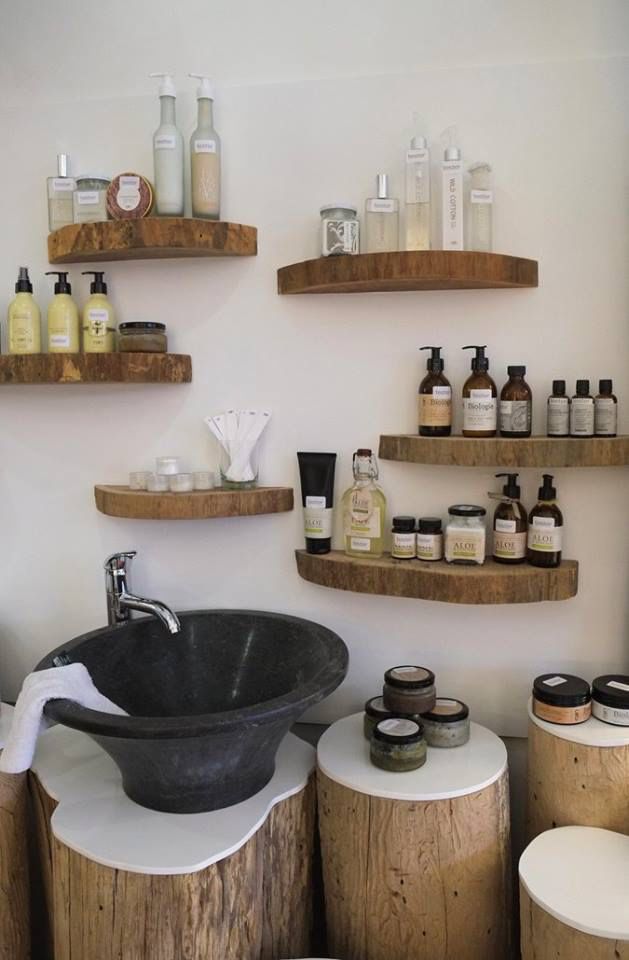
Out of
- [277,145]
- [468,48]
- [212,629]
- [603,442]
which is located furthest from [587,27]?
[212,629]

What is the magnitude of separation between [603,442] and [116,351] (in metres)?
0.99

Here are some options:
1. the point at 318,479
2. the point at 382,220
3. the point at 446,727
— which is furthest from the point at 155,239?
the point at 446,727

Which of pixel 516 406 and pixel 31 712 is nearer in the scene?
pixel 31 712

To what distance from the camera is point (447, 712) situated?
1447 mm

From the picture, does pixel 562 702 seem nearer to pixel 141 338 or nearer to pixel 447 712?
pixel 447 712

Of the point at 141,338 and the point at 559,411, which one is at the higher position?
the point at 141,338

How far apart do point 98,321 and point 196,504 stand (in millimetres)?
435

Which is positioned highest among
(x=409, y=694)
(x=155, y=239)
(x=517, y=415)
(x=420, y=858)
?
(x=155, y=239)

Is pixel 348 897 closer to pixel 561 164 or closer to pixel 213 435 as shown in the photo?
pixel 213 435

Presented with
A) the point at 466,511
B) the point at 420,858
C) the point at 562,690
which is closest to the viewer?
the point at 420,858

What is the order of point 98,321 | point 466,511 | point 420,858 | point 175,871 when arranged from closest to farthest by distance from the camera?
1. point 175,871
2. point 420,858
3. point 466,511
4. point 98,321

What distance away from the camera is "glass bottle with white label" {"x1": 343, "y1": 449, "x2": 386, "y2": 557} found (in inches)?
61.1

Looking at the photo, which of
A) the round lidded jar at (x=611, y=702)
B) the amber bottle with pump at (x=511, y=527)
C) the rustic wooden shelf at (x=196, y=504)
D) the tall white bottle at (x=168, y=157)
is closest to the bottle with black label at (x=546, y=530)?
the amber bottle with pump at (x=511, y=527)

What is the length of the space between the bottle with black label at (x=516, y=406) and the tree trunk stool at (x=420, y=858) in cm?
61
